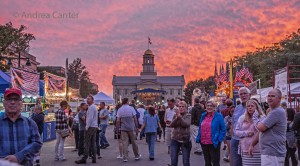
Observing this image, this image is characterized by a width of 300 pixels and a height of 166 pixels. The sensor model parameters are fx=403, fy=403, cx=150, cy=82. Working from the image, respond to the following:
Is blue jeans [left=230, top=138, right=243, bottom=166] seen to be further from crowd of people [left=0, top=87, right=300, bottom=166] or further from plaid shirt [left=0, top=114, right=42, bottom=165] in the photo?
plaid shirt [left=0, top=114, right=42, bottom=165]

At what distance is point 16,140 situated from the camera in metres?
4.21

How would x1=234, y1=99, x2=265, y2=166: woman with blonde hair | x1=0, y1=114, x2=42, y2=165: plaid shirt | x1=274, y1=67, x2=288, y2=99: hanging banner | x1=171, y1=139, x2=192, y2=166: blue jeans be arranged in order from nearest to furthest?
x1=0, y1=114, x2=42, y2=165: plaid shirt → x1=234, y1=99, x2=265, y2=166: woman with blonde hair → x1=171, y1=139, x2=192, y2=166: blue jeans → x1=274, y1=67, x2=288, y2=99: hanging banner

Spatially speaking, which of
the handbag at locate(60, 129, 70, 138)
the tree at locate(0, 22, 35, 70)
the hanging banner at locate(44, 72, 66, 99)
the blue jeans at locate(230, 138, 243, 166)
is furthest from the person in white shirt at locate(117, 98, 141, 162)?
the tree at locate(0, 22, 35, 70)

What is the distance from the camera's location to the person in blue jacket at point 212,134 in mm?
8227

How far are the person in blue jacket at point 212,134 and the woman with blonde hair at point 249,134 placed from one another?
135 cm

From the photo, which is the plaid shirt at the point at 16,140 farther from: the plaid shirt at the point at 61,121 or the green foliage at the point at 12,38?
the green foliage at the point at 12,38

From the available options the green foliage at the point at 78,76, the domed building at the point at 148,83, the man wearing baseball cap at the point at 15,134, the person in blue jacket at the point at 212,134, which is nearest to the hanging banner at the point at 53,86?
the person in blue jacket at the point at 212,134

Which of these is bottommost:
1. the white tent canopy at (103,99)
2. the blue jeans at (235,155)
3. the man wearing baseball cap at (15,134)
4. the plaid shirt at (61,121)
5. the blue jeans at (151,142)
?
the blue jeans at (151,142)

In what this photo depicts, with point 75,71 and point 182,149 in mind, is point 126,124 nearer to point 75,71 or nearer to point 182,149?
point 182,149

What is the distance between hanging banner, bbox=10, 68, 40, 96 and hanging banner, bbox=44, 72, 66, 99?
3405mm

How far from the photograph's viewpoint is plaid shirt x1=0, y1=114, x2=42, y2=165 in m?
4.18

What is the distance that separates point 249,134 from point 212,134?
166 cm

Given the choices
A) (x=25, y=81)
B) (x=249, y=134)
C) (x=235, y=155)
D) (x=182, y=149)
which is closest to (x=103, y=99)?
(x=25, y=81)

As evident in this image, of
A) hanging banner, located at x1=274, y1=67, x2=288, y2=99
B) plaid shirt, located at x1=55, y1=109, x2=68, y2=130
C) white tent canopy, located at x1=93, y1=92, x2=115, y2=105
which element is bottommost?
plaid shirt, located at x1=55, y1=109, x2=68, y2=130
